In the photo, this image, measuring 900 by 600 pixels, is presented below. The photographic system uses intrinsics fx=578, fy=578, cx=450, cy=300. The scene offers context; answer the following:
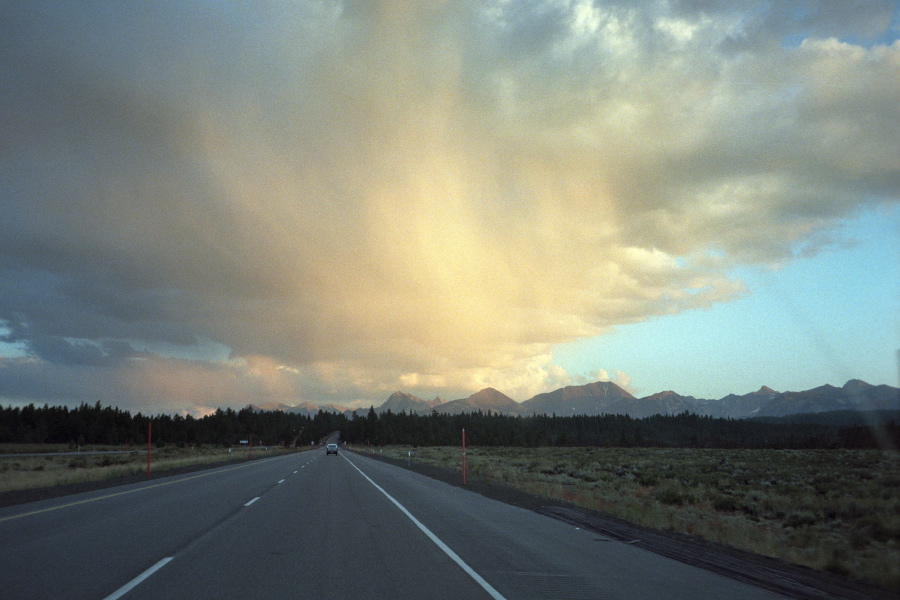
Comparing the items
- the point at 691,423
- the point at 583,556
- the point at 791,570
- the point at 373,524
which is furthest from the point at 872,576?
the point at 691,423

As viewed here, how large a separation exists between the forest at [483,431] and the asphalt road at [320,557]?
267 ft

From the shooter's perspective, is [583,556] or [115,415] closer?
[583,556]

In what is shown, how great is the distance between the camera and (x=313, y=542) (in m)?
10.0

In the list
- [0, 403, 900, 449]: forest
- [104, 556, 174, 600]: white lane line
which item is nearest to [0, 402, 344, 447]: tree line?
[0, 403, 900, 449]: forest

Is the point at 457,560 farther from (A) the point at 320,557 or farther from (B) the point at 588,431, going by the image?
(B) the point at 588,431

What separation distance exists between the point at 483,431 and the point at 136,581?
16244 cm

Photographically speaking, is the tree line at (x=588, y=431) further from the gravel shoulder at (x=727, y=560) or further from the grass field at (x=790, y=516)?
the gravel shoulder at (x=727, y=560)

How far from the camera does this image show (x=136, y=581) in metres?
6.77

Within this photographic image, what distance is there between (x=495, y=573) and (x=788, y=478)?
35423mm

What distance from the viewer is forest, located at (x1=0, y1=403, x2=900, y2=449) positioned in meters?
117

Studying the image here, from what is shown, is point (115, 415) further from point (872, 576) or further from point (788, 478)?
point (872, 576)

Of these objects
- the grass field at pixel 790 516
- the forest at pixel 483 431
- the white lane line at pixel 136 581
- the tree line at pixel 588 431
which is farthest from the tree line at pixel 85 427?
the white lane line at pixel 136 581

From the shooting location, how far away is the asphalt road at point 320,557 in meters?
6.72

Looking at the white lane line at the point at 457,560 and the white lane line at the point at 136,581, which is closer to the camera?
the white lane line at the point at 136,581
